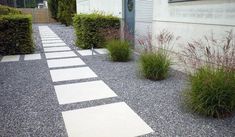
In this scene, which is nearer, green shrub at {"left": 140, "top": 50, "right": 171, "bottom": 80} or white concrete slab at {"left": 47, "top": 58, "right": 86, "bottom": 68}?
green shrub at {"left": 140, "top": 50, "right": 171, "bottom": 80}

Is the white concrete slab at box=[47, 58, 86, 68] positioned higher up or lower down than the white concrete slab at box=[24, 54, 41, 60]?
lower down

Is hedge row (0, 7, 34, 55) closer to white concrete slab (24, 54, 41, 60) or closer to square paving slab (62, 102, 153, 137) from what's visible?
white concrete slab (24, 54, 41, 60)

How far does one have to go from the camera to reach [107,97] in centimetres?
357

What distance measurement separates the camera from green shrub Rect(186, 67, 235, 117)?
2.79 m

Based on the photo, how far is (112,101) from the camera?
11.2ft

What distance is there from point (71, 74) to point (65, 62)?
1195 mm

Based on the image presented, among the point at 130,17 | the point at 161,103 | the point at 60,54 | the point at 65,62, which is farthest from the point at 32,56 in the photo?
the point at 161,103

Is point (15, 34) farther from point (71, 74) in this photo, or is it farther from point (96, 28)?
point (71, 74)

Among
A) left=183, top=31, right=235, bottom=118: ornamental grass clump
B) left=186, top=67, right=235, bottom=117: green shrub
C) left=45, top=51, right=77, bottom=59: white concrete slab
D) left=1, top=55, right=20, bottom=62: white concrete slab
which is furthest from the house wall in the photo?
left=1, top=55, right=20, bottom=62: white concrete slab

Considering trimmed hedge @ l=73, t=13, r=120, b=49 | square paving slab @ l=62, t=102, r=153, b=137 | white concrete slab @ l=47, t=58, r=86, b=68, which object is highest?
trimmed hedge @ l=73, t=13, r=120, b=49

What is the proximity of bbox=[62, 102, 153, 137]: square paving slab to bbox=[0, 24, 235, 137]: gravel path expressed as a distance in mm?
92

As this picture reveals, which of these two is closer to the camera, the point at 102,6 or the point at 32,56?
the point at 32,56

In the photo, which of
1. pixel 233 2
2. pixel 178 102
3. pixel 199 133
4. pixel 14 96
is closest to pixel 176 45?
pixel 233 2

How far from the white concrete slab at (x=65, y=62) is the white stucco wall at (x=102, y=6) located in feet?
9.01
